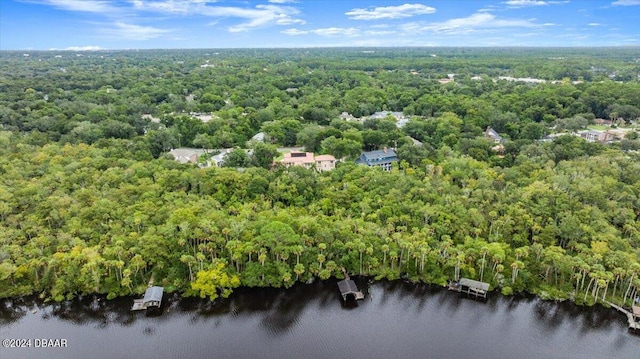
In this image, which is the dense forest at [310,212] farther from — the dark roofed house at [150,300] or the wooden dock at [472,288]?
the dark roofed house at [150,300]

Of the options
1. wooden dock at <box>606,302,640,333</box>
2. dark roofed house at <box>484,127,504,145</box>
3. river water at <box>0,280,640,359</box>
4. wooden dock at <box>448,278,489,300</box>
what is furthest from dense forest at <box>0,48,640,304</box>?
dark roofed house at <box>484,127,504,145</box>

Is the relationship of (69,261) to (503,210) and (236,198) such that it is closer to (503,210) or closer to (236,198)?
(236,198)

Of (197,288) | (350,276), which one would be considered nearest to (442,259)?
(350,276)

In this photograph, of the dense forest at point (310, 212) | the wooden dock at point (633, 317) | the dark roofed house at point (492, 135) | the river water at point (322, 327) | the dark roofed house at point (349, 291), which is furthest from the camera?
the dark roofed house at point (492, 135)

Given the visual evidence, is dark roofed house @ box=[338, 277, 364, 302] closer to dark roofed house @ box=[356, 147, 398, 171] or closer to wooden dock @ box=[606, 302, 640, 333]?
wooden dock @ box=[606, 302, 640, 333]

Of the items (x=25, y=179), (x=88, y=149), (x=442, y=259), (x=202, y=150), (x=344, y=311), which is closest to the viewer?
(x=344, y=311)

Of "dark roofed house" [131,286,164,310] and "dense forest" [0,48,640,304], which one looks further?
"dense forest" [0,48,640,304]

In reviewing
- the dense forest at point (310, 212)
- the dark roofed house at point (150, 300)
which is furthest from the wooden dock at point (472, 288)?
the dark roofed house at point (150, 300)
